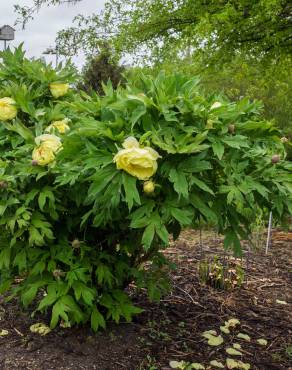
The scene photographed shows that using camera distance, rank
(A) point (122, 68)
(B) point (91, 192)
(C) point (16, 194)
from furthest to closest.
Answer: (A) point (122, 68), (C) point (16, 194), (B) point (91, 192)

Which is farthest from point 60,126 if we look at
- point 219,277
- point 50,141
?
point 219,277

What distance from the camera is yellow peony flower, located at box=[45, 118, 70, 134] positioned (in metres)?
2.70

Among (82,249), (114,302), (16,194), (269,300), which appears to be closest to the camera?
(16,194)

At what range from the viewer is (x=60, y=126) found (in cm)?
276

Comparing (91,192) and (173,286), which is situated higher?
(91,192)

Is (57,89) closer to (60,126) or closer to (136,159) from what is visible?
(60,126)

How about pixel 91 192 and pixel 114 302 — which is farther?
pixel 114 302

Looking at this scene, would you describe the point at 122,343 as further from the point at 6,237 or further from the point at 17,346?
the point at 6,237

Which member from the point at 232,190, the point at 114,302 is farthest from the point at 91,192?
the point at 114,302

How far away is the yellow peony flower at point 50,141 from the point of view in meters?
2.50

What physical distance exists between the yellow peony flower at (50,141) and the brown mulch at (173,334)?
1.16 meters

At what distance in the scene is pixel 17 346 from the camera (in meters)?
3.00

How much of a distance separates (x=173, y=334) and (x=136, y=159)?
161 cm

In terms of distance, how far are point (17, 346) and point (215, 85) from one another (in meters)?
11.3
